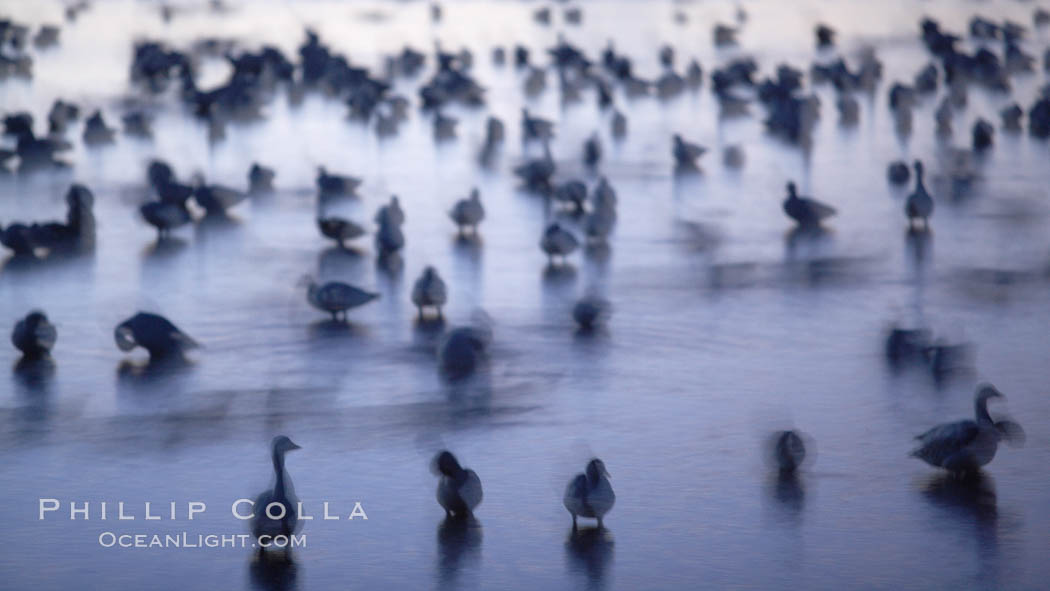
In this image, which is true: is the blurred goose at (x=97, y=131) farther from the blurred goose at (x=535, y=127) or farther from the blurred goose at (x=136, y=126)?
the blurred goose at (x=535, y=127)

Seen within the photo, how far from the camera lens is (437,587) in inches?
391

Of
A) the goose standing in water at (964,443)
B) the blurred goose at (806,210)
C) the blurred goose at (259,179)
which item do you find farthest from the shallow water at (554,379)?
the blurred goose at (259,179)

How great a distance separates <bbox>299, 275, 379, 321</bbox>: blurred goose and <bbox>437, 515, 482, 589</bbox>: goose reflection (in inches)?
223

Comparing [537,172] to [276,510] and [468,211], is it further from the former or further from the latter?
[276,510]

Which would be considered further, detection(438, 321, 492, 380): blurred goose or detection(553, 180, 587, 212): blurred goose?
detection(553, 180, 587, 212): blurred goose

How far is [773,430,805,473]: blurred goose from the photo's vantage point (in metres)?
11.7

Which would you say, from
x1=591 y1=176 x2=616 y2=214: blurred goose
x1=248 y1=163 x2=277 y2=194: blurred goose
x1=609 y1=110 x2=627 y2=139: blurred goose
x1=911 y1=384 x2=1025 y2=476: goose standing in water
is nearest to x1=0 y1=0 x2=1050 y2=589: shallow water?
x1=911 y1=384 x2=1025 y2=476: goose standing in water

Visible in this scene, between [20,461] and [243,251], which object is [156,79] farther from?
[20,461]

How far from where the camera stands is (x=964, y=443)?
11.6 metres

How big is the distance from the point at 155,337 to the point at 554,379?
3.60 m

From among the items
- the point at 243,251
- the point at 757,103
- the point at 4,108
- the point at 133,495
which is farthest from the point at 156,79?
the point at 133,495

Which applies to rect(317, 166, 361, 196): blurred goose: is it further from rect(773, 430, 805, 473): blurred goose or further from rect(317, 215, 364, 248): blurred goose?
rect(773, 430, 805, 473): blurred goose

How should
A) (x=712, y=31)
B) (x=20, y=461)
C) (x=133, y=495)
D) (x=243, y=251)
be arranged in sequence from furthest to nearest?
(x=712, y=31)
(x=243, y=251)
(x=20, y=461)
(x=133, y=495)

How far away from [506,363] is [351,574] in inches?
195
